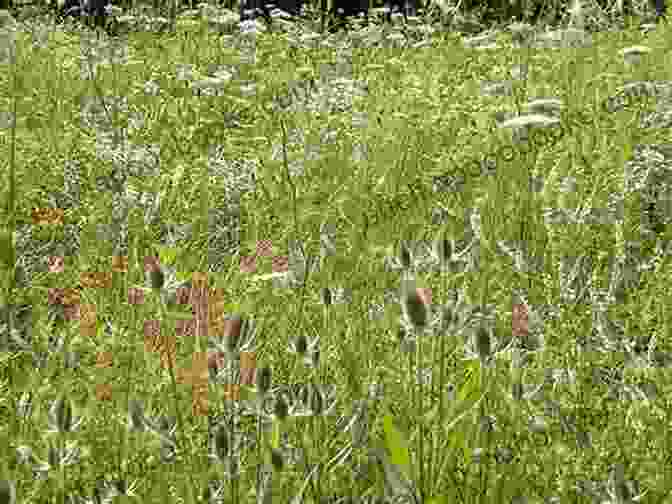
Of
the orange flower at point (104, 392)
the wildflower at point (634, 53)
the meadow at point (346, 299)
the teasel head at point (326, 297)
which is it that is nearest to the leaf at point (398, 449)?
the meadow at point (346, 299)

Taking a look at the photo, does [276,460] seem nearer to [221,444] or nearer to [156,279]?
[221,444]

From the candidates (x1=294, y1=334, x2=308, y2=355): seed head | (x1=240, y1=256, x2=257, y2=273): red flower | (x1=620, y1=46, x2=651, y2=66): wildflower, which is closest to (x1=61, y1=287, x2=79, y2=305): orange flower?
(x1=240, y1=256, x2=257, y2=273): red flower

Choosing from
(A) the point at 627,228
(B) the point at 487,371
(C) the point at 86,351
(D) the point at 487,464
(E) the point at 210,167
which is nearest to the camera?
(D) the point at 487,464

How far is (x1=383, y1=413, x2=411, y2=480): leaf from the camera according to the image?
3.06 ft

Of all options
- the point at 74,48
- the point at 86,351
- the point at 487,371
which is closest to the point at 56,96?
the point at 74,48

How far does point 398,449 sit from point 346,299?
0.75 m

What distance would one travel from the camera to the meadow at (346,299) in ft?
3.48

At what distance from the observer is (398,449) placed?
0.95 meters

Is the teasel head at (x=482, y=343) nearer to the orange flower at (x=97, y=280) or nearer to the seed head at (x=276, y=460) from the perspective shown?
the seed head at (x=276, y=460)

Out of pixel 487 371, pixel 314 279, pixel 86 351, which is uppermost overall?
pixel 487 371

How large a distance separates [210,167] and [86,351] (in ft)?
3.70

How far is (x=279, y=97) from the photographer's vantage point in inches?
173

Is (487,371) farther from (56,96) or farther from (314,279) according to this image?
(56,96)

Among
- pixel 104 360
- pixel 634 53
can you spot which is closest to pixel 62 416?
pixel 104 360
